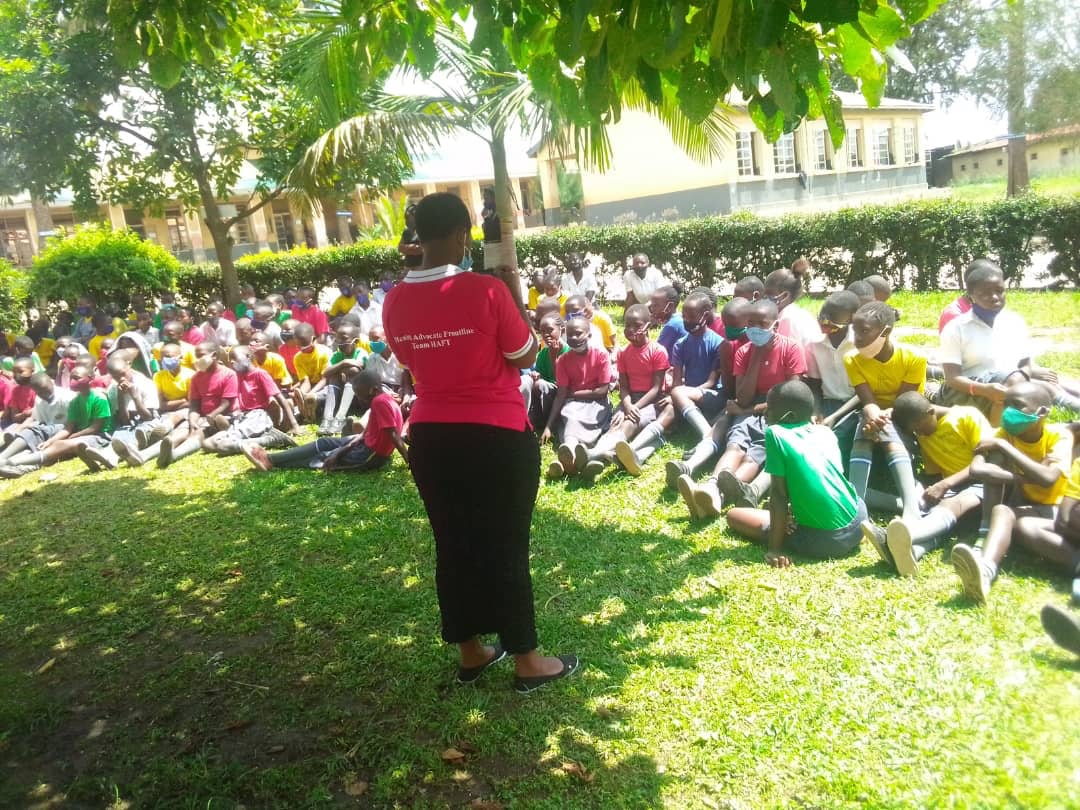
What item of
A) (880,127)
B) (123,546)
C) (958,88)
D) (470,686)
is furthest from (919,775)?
(880,127)

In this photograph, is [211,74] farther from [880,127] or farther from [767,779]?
[767,779]

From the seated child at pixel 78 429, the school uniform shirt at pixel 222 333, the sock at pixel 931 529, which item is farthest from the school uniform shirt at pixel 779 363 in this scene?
the school uniform shirt at pixel 222 333

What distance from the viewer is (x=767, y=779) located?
2506 mm

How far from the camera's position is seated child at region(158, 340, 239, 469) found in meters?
7.94

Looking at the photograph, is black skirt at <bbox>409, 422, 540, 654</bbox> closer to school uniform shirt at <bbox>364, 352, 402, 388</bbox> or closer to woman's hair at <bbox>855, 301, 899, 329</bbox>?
woman's hair at <bbox>855, 301, 899, 329</bbox>

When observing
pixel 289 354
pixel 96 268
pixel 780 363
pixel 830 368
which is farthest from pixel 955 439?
pixel 96 268

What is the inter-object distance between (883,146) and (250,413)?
24.4 ft

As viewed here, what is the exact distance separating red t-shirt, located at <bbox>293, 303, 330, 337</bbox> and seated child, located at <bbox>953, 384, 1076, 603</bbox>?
893 centimetres

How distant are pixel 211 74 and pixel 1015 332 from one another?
37.1 feet

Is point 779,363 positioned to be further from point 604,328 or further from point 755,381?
point 604,328

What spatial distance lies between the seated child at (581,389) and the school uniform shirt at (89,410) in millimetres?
4872

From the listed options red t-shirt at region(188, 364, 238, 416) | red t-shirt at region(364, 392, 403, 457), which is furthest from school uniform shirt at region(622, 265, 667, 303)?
red t-shirt at region(188, 364, 238, 416)

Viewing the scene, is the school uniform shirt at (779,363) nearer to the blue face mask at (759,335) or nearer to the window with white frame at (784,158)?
the blue face mask at (759,335)

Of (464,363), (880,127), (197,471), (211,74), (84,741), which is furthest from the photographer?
(211,74)
